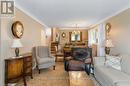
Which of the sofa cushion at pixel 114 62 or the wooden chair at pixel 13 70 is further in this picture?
the sofa cushion at pixel 114 62

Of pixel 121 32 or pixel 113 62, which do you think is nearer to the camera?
pixel 113 62

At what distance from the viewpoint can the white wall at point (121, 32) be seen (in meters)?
4.57

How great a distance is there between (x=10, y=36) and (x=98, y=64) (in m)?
2.68

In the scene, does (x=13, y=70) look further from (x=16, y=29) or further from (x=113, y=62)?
(x=113, y=62)

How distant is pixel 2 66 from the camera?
3498mm

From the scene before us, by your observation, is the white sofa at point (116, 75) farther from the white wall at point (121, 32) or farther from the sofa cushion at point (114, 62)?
the white wall at point (121, 32)

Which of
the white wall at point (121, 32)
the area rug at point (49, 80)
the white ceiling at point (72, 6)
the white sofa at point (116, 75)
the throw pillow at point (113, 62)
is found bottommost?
the area rug at point (49, 80)

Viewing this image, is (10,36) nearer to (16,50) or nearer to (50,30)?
(16,50)

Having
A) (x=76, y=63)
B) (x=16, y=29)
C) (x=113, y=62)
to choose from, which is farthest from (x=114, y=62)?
(x=16, y=29)

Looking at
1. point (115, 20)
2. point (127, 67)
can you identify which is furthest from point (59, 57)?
point (127, 67)

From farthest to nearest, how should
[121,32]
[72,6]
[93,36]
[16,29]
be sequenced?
[93,36], [121,32], [72,6], [16,29]

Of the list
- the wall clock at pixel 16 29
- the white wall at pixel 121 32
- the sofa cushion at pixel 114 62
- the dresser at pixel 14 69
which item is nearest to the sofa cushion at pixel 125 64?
the sofa cushion at pixel 114 62

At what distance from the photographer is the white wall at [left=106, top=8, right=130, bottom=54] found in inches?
180

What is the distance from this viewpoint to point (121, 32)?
506 cm
